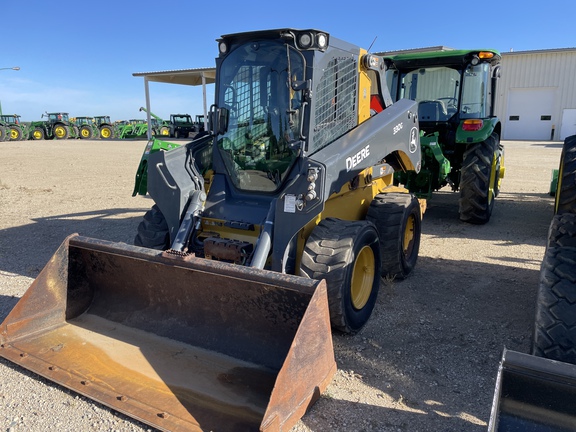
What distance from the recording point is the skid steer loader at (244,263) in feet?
9.14

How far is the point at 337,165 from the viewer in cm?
369

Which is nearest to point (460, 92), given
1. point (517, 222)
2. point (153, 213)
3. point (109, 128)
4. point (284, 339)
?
point (517, 222)

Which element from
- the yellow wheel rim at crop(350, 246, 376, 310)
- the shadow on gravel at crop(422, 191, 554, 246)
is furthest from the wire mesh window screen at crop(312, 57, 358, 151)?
the shadow on gravel at crop(422, 191, 554, 246)

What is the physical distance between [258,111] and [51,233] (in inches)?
173

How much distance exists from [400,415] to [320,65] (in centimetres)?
261

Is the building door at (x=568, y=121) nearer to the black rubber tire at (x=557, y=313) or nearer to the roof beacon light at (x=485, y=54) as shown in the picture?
the roof beacon light at (x=485, y=54)

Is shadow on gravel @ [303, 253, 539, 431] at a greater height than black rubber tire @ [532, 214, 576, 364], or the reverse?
black rubber tire @ [532, 214, 576, 364]

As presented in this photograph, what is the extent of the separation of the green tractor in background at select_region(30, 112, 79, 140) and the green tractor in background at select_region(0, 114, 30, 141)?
3.36ft

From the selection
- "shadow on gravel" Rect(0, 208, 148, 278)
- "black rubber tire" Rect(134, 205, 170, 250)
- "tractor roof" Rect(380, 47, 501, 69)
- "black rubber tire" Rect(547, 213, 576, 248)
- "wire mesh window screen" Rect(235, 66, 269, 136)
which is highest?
"tractor roof" Rect(380, 47, 501, 69)

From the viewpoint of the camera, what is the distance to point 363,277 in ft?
13.3

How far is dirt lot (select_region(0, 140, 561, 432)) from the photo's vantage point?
2756 millimetres

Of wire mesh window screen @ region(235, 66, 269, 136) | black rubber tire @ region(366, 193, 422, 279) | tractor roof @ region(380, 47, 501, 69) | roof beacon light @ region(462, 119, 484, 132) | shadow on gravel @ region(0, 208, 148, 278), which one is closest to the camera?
wire mesh window screen @ region(235, 66, 269, 136)

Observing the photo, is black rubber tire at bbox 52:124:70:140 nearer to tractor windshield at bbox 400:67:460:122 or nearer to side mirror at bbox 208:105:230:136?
tractor windshield at bbox 400:67:460:122

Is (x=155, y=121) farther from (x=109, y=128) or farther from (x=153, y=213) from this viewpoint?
(x=153, y=213)
